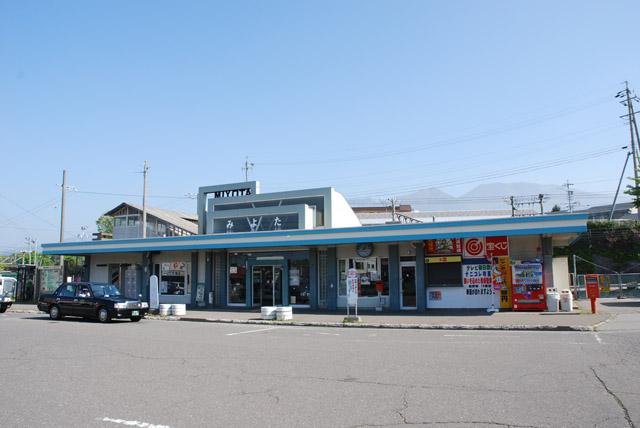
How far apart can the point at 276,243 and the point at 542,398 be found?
794 inches

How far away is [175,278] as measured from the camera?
3177cm

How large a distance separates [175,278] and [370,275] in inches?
498

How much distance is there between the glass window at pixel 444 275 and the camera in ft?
79.4

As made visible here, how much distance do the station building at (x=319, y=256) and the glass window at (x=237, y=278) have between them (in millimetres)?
60

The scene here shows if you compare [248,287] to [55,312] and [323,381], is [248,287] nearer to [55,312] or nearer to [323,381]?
[55,312]

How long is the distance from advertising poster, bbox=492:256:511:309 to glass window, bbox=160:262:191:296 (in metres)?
17.5

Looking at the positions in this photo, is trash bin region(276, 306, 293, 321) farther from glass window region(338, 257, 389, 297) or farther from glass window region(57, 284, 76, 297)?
glass window region(57, 284, 76, 297)

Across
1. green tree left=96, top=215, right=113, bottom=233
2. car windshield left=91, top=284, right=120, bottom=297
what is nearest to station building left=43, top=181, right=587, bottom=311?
car windshield left=91, top=284, right=120, bottom=297

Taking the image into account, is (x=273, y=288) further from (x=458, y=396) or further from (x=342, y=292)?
(x=458, y=396)

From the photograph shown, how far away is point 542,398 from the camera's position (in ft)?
24.1

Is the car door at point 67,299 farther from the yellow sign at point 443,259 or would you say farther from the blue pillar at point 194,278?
the yellow sign at point 443,259

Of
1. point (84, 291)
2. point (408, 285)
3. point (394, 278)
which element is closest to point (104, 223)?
point (84, 291)

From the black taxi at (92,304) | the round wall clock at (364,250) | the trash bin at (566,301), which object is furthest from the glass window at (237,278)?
the trash bin at (566,301)

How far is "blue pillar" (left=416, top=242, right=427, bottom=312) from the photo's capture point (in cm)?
2402
